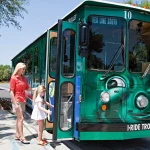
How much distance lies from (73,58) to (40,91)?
1068 millimetres

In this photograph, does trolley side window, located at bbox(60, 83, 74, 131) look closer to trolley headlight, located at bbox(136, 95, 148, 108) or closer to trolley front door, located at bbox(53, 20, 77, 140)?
trolley front door, located at bbox(53, 20, 77, 140)

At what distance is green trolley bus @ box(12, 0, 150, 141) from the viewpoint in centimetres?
542

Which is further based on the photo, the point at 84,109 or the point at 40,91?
the point at 40,91

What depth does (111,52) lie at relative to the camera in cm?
562

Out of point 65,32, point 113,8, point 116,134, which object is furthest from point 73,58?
point 116,134

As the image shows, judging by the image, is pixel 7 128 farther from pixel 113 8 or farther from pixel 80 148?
pixel 113 8

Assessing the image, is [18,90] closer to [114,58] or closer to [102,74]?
[102,74]

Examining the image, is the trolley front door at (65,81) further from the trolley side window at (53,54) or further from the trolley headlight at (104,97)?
the trolley side window at (53,54)

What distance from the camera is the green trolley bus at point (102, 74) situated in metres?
5.42

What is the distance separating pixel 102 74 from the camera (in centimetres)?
554

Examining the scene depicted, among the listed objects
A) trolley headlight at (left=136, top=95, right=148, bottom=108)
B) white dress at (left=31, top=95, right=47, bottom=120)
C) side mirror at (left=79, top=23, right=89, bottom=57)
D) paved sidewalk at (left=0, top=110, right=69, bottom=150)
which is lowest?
paved sidewalk at (left=0, top=110, right=69, bottom=150)

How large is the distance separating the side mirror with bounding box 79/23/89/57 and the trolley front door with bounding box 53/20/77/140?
1.58ft

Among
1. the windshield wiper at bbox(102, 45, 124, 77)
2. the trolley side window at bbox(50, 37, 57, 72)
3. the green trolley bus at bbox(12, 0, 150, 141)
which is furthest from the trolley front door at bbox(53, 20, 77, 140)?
the trolley side window at bbox(50, 37, 57, 72)

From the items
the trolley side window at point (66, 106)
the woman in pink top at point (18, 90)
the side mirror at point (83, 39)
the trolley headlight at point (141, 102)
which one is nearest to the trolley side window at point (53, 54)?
the woman in pink top at point (18, 90)
